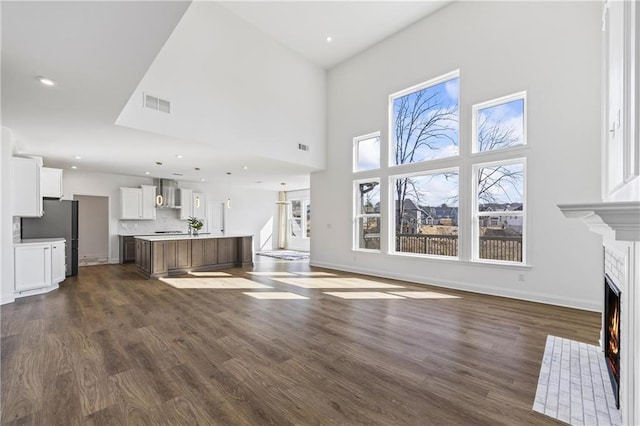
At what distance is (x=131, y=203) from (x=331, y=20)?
7561 mm

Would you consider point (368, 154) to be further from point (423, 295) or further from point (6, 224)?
point (6, 224)

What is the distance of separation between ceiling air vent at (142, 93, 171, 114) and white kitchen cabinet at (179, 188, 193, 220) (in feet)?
17.2

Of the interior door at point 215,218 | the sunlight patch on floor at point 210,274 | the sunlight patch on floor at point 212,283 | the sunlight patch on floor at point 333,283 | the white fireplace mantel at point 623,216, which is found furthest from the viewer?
the interior door at point 215,218

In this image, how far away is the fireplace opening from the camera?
1.98 meters

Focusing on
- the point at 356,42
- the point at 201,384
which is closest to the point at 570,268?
the point at 201,384

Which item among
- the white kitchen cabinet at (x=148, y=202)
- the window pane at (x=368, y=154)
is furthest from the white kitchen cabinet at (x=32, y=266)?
the window pane at (x=368, y=154)

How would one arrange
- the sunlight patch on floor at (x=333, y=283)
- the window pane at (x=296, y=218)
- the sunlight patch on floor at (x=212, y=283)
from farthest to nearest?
the window pane at (x=296, y=218) < the sunlight patch on floor at (x=333, y=283) < the sunlight patch on floor at (x=212, y=283)

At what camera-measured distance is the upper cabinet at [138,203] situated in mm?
8281

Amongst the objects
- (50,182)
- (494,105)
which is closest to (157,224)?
(50,182)

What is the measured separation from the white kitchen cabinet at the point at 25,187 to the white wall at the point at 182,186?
3545 mm

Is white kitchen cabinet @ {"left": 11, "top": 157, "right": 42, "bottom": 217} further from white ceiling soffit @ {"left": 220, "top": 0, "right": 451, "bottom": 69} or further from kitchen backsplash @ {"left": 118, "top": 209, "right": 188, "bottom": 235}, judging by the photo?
white ceiling soffit @ {"left": 220, "top": 0, "right": 451, "bottom": 69}

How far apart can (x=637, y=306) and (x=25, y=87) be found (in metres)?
5.36

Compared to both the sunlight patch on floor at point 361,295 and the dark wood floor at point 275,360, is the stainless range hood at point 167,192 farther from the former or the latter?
the sunlight patch on floor at point 361,295

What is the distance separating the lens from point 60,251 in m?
5.39
